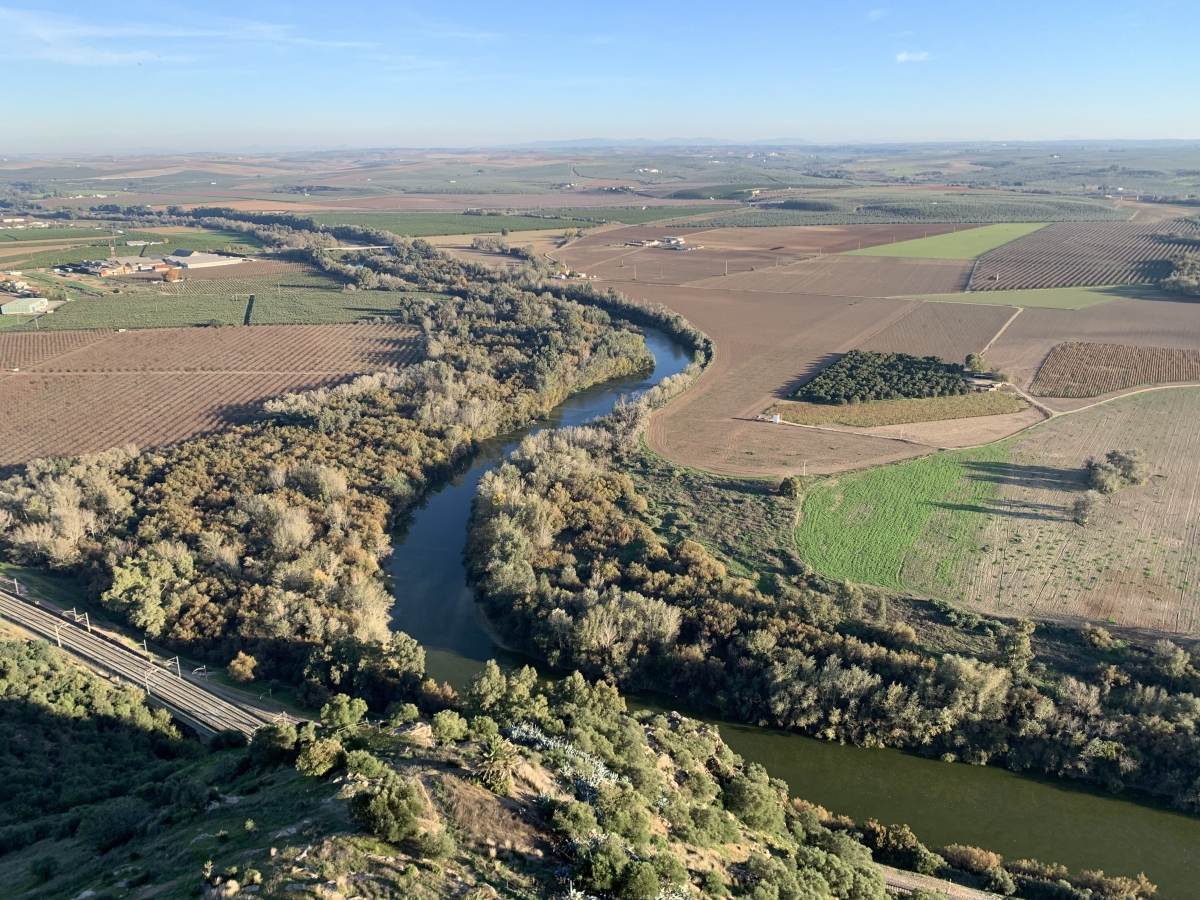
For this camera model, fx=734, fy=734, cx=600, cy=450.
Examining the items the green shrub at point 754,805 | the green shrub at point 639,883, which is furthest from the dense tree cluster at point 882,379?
the green shrub at point 639,883

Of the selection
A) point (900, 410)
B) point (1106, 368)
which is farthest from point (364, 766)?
Answer: point (1106, 368)

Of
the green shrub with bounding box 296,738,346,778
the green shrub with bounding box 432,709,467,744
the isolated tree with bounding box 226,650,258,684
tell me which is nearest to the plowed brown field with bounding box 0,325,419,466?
the isolated tree with bounding box 226,650,258,684

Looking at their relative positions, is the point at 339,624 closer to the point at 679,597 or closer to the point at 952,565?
the point at 679,597

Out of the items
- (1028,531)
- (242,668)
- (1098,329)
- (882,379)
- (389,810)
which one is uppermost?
(1098,329)

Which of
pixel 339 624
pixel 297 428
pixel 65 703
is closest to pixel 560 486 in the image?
pixel 339 624

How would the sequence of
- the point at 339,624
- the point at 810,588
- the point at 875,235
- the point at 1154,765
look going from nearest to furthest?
the point at 1154,765 → the point at 339,624 → the point at 810,588 → the point at 875,235

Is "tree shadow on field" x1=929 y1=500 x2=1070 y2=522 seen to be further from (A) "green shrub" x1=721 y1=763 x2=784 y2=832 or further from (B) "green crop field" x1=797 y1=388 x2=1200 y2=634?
(A) "green shrub" x1=721 y1=763 x2=784 y2=832

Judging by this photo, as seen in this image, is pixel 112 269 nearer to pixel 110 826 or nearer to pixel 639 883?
pixel 110 826
